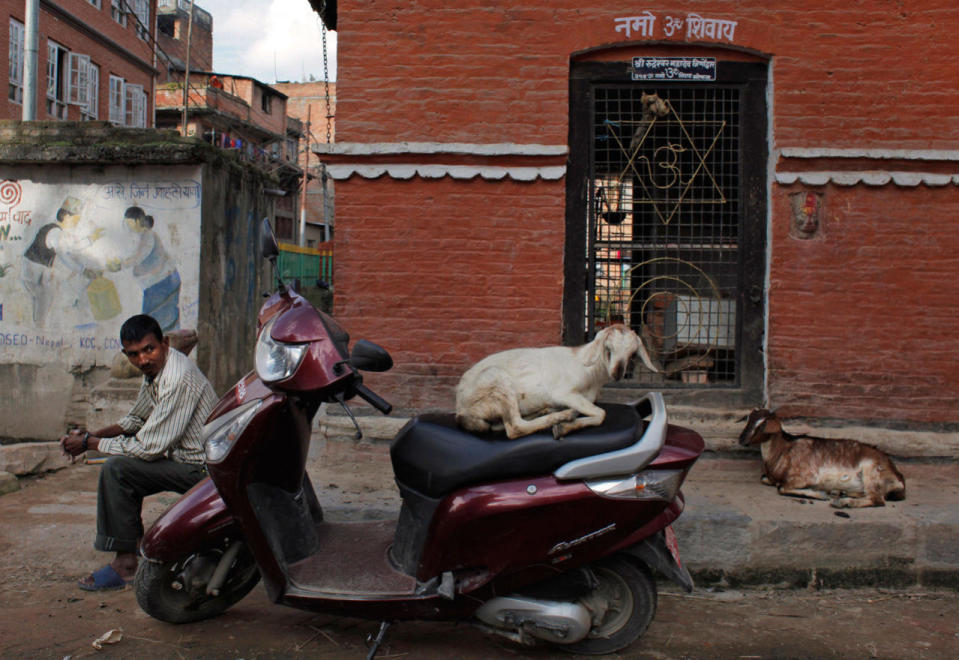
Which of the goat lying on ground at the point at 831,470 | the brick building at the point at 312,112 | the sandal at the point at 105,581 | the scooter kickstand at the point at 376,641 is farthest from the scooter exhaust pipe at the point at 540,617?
the brick building at the point at 312,112

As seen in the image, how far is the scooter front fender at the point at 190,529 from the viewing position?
3.59 metres

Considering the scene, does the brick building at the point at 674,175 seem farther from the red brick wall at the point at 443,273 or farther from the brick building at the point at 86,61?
the brick building at the point at 86,61

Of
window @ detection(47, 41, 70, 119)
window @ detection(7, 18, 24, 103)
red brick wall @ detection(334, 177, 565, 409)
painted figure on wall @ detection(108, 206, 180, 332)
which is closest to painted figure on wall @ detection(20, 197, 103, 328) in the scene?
painted figure on wall @ detection(108, 206, 180, 332)

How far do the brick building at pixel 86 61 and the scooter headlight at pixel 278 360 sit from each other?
18.9 m

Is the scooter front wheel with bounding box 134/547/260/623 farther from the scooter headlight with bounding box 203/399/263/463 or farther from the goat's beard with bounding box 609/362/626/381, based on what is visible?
Answer: the goat's beard with bounding box 609/362/626/381

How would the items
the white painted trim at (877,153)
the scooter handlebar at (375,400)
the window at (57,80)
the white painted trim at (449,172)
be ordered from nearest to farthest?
the scooter handlebar at (375,400) < the white painted trim at (877,153) < the white painted trim at (449,172) < the window at (57,80)

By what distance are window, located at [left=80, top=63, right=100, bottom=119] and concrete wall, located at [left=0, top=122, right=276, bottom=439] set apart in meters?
18.0

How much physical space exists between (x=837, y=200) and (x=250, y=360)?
6825 millimetres

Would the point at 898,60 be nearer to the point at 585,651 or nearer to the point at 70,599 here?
the point at 585,651

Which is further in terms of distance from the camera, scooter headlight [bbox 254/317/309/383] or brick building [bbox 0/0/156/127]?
brick building [bbox 0/0/156/127]

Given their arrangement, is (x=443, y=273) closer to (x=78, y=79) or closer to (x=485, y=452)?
(x=485, y=452)

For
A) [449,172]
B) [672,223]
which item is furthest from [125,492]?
[672,223]

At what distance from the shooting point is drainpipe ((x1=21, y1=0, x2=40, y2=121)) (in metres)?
11.5

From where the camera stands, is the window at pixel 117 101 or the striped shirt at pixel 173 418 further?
the window at pixel 117 101
